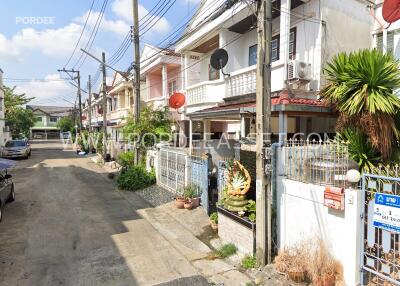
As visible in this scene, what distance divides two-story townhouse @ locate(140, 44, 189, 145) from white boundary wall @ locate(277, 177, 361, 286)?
10.7 metres

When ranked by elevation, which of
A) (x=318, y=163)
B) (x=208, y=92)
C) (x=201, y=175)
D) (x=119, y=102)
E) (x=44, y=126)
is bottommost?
(x=201, y=175)

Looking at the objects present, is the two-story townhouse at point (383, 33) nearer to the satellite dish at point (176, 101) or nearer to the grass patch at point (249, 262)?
the grass patch at point (249, 262)

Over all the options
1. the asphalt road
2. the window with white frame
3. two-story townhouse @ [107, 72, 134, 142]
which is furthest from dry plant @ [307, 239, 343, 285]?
two-story townhouse @ [107, 72, 134, 142]

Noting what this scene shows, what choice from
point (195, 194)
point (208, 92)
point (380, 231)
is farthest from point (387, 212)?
point (208, 92)

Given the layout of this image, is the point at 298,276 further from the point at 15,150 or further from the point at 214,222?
the point at 15,150

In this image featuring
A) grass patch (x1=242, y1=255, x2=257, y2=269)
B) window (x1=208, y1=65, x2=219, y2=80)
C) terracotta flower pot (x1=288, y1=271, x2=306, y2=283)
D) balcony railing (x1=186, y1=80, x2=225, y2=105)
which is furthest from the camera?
window (x1=208, y1=65, x2=219, y2=80)

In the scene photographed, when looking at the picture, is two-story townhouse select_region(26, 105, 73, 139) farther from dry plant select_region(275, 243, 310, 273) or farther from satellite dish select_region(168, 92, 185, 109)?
dry plant select_region(275, 243, 310, 273)

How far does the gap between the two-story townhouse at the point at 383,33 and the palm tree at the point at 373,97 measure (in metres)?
3.65

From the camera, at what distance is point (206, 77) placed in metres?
14.8

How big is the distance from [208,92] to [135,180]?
515 cm

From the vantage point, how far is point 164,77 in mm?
18094

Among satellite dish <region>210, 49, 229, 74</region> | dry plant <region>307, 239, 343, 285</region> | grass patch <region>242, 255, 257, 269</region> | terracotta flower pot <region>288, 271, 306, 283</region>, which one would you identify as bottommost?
grass patch <region>242, 255, 257, 269</region>

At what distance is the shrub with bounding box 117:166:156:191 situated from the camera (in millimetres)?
12594

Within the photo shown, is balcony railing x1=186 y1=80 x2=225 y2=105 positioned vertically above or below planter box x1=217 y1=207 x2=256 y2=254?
above
